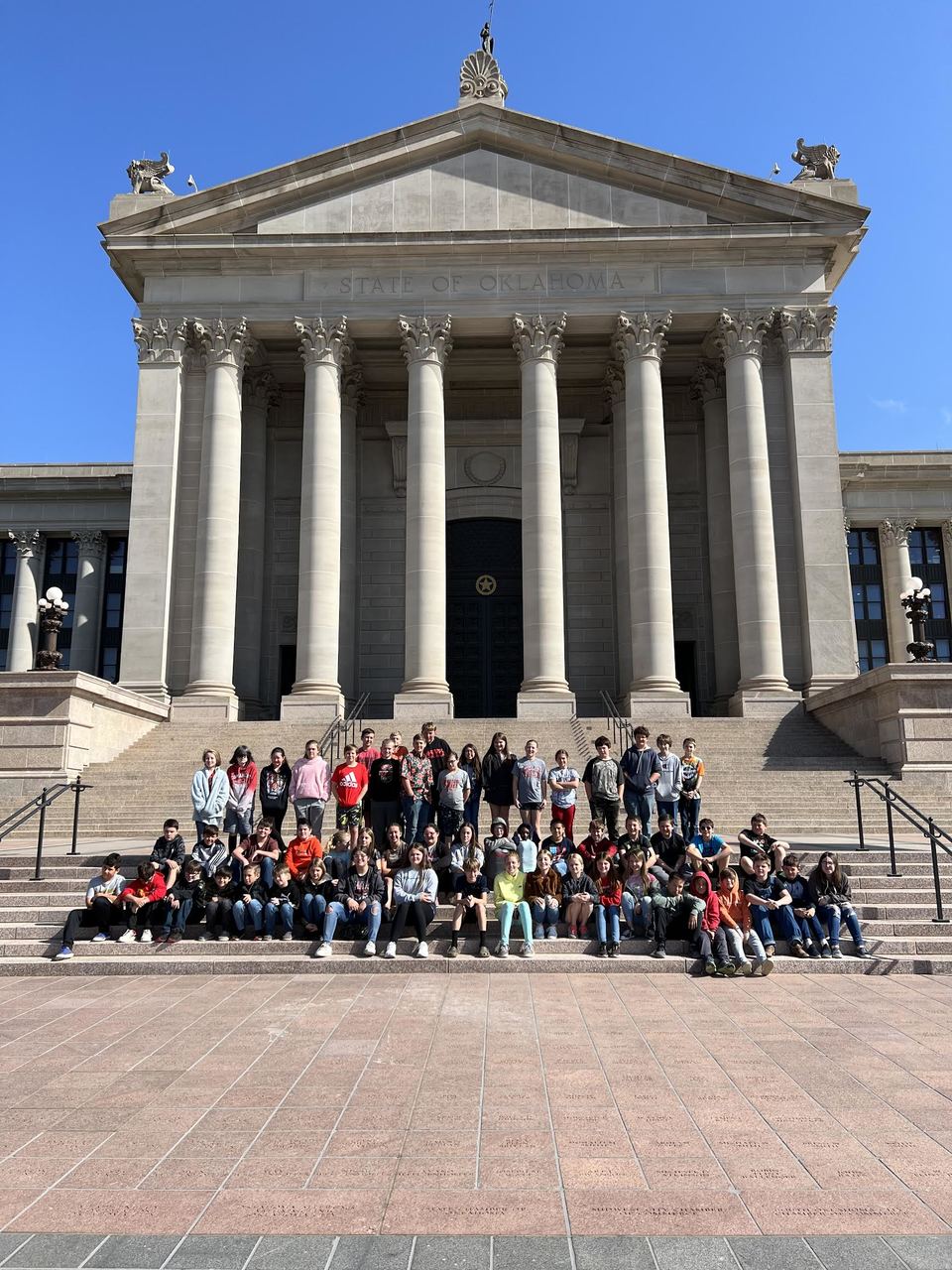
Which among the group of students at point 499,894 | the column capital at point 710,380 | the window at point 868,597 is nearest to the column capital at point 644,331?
the column capital at point 710,380

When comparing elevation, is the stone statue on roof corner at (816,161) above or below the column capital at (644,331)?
above

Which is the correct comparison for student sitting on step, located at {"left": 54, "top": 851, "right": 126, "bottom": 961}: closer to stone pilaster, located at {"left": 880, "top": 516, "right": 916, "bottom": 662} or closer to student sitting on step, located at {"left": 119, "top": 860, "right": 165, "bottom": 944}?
student sitting on step, located at {"left": 119, "top": 860, "right": 165, "bottom": 944}

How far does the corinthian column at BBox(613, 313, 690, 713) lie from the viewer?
26.9 meters

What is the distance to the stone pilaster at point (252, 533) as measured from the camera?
3028cm

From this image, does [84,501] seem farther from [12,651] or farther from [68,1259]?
[68,1259]

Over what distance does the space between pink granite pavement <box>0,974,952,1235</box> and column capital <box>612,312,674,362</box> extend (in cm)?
2275

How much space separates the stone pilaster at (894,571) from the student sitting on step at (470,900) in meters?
30.3

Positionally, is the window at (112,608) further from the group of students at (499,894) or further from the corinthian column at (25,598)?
the group of students at (499,894)

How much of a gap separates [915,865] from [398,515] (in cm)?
2335

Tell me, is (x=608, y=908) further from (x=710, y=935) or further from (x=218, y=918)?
(x=218, y=918)

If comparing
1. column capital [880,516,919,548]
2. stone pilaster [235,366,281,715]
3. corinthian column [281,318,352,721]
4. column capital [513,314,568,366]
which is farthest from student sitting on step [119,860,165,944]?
column capital [880,516,919,548]

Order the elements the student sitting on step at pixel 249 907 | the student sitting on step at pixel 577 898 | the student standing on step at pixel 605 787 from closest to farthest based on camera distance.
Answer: the student sitting on step at pixel 577 898 < the student sitting on step at pixel 249 907 < the student standing on step at pixel 605 787

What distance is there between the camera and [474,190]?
2953cm

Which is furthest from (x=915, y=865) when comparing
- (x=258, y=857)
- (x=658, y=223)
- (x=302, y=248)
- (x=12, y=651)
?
(x=12, y=651)
